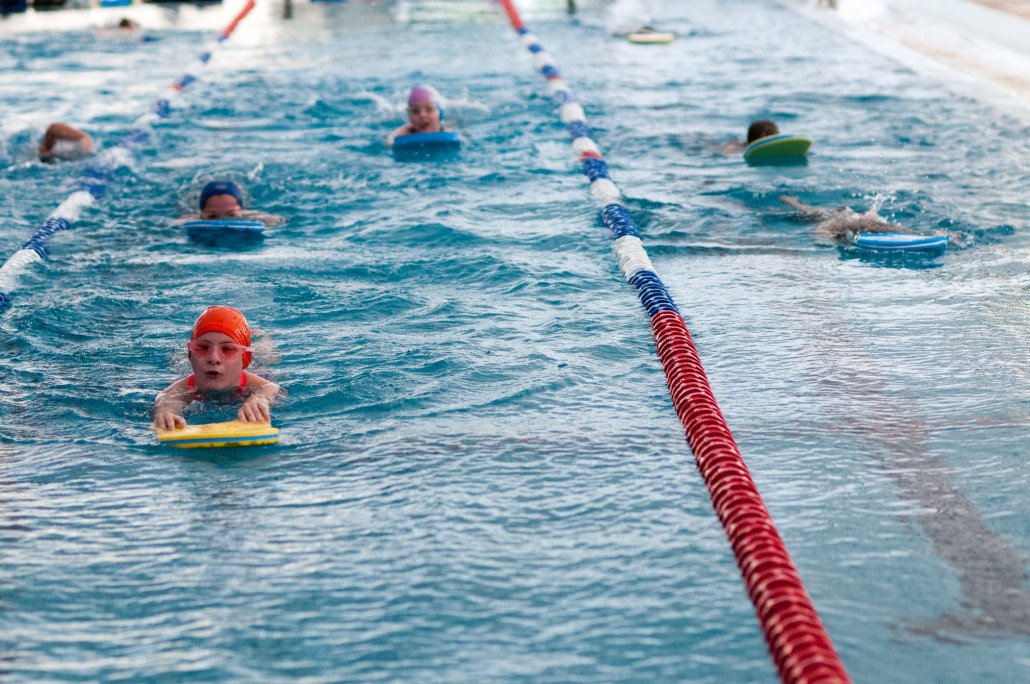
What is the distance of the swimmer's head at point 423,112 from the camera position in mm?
8219

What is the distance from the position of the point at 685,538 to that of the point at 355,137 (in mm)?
5925

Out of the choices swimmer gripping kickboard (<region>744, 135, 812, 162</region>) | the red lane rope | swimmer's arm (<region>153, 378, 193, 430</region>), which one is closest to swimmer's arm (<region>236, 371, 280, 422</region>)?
swimmer's arm (<region>153, 378, 193, 430</region>)

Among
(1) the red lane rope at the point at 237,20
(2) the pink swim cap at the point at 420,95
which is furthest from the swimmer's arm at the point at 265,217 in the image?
(1) the red lane rope at the point at 237,20

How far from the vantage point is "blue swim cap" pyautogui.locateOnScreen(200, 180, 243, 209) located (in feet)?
21.1

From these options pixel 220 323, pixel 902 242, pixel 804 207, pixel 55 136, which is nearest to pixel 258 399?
pixel 220 323

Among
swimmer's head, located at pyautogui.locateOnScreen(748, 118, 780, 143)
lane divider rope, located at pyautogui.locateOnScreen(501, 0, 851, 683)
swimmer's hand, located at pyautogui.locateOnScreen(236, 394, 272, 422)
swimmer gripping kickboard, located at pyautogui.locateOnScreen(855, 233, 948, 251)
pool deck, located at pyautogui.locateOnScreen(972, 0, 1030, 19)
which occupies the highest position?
pool deck, located at pyautogui.locateOnScreen(972, 0, 1030, 19)

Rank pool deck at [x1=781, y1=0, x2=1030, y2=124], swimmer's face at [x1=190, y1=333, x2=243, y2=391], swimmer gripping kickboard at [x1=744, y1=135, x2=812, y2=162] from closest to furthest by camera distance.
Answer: swimmer's face at [x1=190, y1=333, x2=243, y2=391] → swimmer gripping kickboard at [x1=744, y1=135, x2=812, y2=162] → pool deck at [x1=781, y1=0, x2=1030, y2=124]

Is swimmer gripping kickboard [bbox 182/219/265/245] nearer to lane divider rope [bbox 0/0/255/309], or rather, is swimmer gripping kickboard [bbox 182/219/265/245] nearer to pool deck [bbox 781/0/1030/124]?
lane divider rope [bbox 0/0/255/309]

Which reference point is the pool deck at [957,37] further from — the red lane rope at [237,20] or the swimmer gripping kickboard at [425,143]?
the red lane rope at [237,20]

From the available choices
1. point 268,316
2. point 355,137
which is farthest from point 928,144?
point 268,316

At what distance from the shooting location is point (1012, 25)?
510 inches

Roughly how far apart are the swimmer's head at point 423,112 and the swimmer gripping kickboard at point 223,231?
2316 millimetres

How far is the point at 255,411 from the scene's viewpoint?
3.90m

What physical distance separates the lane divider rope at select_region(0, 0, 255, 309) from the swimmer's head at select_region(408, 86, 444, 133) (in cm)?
199
